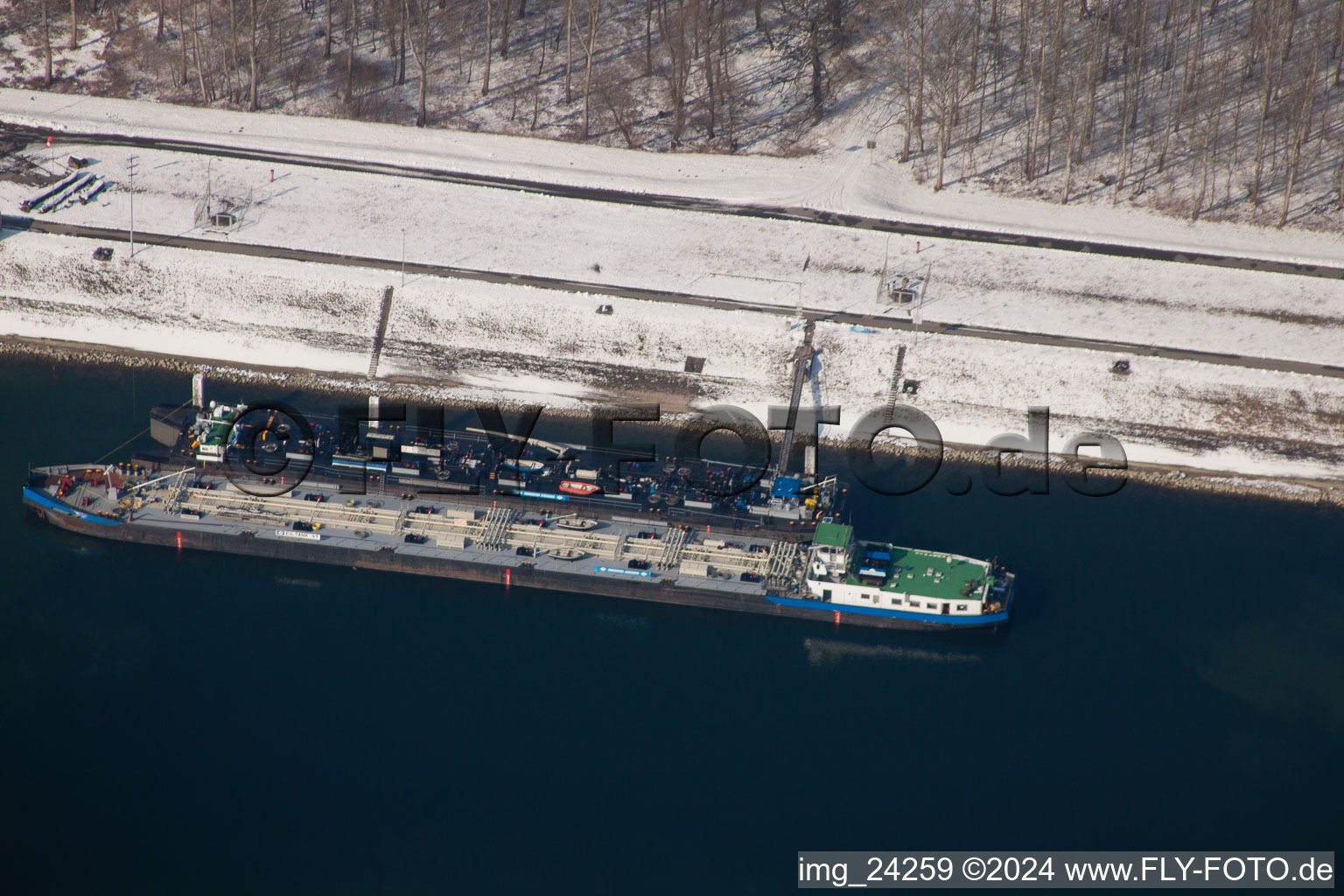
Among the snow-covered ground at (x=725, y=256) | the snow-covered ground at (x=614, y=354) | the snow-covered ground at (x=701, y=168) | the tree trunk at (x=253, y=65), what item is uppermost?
the tree trunk at (x=253, y=65)

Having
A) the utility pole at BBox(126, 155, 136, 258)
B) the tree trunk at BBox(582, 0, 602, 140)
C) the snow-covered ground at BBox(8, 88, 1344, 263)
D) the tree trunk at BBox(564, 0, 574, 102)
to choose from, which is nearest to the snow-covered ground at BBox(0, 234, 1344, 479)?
the utility pole at BBox(126, 155, 136, 258)

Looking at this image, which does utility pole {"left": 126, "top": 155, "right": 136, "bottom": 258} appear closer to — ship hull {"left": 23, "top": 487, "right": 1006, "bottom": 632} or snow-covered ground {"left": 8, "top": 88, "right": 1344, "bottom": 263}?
snow-covered ground {"left": 8, "top": 88, "right": 1344, "bottom": 263}

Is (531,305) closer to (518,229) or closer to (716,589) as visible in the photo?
(518,229)

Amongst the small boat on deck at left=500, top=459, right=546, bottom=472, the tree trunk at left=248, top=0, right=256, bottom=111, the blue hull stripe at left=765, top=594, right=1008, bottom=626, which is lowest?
the blue hull stripe at left=765, top=594, right=1008, bottom=626

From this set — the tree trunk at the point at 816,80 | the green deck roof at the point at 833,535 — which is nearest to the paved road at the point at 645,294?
the green deck roof at the point at 833,535

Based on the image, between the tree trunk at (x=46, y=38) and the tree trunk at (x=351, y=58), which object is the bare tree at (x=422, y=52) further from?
the tree trunk at (x=46, y=38)

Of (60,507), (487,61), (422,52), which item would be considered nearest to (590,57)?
(487,61)

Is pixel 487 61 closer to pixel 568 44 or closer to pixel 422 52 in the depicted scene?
pixel 422 52
